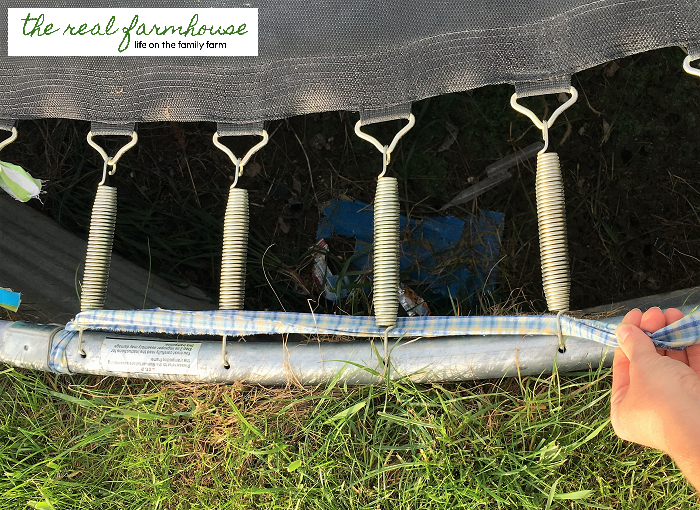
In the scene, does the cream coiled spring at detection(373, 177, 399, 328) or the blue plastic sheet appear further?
the blue plastic sheet

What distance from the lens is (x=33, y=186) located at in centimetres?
110

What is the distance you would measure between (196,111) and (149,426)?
2.01ft

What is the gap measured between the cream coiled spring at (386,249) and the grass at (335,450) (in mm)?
161

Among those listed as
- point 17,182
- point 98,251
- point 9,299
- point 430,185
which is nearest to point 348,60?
point 430,185

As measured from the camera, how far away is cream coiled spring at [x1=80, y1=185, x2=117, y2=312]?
1.03 metres

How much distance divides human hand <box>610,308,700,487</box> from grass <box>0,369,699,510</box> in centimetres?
8

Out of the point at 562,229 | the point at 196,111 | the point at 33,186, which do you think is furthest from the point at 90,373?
the point at 562,229

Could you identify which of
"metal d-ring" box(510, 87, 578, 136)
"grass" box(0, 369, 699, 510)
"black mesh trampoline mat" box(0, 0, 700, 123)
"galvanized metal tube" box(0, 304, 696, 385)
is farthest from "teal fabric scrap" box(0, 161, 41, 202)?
"metal d-ring" box(510, 87, 578, 136)

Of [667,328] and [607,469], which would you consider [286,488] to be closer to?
[607,469]

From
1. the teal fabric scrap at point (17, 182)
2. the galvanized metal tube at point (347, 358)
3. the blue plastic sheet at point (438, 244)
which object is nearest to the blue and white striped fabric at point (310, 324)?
the galvanized metal tube at point (347, 358)

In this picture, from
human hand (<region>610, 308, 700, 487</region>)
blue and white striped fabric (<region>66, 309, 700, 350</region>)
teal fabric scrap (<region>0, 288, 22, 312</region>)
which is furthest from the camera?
teal fabric scrap (<region>0, 288, 22, 312</region>)

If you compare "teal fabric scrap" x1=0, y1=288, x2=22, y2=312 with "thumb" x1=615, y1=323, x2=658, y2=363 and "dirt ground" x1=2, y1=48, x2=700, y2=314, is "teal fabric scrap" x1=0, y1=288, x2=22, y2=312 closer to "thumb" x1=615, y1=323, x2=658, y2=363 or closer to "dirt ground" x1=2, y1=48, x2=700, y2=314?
"dirt ground" x1=2, y1=48, x2=700, y2=314

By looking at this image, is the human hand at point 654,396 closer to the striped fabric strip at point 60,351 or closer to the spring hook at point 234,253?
the spring hook at point 234,253

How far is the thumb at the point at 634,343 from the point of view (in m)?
0.86
